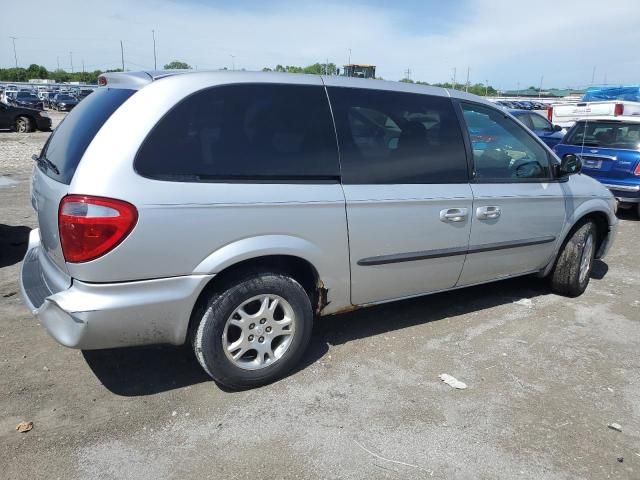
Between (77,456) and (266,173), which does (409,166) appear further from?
(77,456)

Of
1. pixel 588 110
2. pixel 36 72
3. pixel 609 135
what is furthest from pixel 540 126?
pixel 36 72

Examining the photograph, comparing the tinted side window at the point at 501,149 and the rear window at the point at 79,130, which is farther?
the tinted side window at the point at 501,149

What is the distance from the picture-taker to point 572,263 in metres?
4.94

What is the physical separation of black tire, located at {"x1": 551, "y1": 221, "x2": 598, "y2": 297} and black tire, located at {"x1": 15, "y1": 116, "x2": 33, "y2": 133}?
2150cm

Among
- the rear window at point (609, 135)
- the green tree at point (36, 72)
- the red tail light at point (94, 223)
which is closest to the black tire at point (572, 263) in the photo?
the red tail light at point (94, 223)

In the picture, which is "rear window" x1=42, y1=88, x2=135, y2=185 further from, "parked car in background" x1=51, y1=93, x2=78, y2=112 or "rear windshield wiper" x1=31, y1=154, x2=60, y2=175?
"parked car in background" x1=51, y1=93, x2=78, y2=112

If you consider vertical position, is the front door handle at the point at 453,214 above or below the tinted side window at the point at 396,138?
below

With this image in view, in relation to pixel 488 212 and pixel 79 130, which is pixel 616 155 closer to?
pixel 488 212

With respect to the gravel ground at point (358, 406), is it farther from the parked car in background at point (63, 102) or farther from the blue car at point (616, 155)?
the parked car in background at point (63, 102)

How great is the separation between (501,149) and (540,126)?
11083 millimetres

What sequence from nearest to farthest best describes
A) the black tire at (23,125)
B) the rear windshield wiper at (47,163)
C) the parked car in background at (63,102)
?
1. the rear windshield wiper at (47,163)
2. the black tire at (23,125)
3. the parked car in background at (63,102)

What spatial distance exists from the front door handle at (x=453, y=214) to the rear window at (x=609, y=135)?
20.6ft

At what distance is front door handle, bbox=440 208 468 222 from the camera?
3.80 metres

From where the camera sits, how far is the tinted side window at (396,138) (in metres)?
3.45
